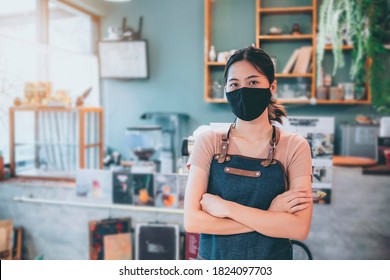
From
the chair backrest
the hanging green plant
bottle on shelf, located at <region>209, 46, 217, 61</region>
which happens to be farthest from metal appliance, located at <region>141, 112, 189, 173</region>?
the chair backrest

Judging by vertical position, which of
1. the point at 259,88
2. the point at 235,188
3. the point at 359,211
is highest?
the point at 259,88

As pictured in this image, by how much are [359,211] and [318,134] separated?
93cm

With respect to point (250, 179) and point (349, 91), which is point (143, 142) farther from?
point (250, 179)

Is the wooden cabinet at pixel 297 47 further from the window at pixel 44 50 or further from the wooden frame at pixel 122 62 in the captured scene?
the window at pixel 44 50

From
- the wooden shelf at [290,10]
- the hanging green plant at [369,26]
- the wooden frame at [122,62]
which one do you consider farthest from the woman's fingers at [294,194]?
the wooden frame at [122,62]

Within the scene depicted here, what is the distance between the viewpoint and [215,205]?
1.22m

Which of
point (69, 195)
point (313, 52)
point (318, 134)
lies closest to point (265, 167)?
point (318, 134)

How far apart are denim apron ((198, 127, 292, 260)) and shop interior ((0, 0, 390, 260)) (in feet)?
0.67

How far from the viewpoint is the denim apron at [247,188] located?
122 cm

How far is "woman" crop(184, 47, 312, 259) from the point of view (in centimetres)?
120

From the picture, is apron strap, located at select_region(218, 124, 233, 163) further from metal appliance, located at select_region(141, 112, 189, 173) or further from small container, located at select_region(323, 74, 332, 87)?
small container, located at select_region(323, 74, 332, 87)
